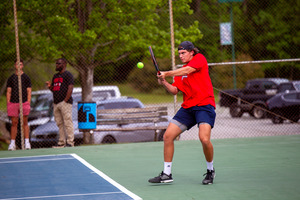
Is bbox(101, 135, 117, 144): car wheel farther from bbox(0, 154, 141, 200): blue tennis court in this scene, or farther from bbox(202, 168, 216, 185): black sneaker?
bbox(202, 168, 216, 185): black sneaker

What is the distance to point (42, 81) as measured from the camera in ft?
78.1

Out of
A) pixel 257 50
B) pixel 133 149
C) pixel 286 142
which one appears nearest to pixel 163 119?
pixel 133 149

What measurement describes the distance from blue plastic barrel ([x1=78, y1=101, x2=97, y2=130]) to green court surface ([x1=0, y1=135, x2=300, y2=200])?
0.79 meters

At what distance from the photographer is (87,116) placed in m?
13.3

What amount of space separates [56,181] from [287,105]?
1443 centimetres

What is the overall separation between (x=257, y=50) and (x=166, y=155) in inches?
1318

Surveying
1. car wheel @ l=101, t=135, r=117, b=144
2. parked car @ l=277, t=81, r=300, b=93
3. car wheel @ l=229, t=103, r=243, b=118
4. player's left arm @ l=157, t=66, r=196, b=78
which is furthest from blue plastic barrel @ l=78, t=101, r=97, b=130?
car wheel @ l=229, t=103, r=243, b=118

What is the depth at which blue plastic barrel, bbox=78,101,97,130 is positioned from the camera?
13242mm

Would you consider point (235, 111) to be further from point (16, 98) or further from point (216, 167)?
point (216, 167)

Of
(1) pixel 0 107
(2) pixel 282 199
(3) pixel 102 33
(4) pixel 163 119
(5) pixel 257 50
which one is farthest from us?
(5) pixel 257 50

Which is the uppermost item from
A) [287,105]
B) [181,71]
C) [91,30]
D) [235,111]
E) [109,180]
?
[91,30]

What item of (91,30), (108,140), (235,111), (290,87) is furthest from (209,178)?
(235,111)

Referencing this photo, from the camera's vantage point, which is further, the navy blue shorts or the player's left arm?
the navy blue shorts

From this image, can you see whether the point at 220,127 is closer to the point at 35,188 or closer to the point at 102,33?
the point at 102,33
